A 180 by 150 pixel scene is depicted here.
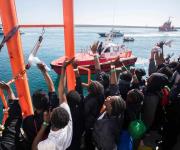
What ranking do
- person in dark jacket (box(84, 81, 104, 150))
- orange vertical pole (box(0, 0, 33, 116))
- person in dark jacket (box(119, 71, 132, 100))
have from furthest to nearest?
person in dark jacket (box(119, 71, 132, 100)), person in dark jacket (box(84, 81, 104, 150)), orange vertical pole (box(0, 0, 33, 116))

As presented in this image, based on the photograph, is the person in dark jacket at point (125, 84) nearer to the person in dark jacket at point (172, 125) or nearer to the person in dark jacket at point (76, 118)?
the person in dark jacket at point (172, 125)

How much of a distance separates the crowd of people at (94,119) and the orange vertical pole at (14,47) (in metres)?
0.18

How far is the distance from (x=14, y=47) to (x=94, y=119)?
1424 millimetres

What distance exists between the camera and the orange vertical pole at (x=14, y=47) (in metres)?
2.42

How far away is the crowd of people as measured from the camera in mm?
2240

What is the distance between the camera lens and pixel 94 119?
2.95 meters

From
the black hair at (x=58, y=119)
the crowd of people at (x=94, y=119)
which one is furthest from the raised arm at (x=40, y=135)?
the black hair at (x=58, y=119)

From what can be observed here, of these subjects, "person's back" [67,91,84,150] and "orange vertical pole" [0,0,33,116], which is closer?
"orange vertical pole" [0,0,33,116]

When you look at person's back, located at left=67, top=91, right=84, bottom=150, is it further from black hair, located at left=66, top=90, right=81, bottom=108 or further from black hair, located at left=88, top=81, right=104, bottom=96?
black hair, located at left=88, top=81, right=104, bottom=96

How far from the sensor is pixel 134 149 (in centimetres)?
316

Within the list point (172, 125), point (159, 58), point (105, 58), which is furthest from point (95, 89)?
point (105, 58)

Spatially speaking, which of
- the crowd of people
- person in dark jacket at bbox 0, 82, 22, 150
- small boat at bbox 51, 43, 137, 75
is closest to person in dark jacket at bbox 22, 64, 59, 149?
the crowd of people

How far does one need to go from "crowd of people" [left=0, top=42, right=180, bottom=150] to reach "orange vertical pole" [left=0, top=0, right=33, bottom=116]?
0.60 feet

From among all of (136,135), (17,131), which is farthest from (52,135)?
(136,135)
